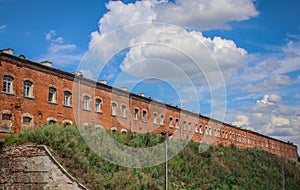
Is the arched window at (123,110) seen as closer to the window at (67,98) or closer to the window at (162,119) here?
the window at (67,98)

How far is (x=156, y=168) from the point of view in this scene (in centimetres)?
2555

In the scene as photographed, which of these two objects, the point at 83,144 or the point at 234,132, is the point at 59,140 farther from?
the point at 234,132

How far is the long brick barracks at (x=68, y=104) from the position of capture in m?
25.4

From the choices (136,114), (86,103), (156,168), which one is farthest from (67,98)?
(136,114)

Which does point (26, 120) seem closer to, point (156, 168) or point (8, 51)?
point (8, 51)

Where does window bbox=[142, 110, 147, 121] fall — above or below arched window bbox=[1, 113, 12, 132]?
above

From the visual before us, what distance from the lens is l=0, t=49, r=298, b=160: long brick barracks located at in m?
25.4

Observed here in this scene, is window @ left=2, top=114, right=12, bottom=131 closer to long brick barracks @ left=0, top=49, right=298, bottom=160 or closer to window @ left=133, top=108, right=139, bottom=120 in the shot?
long brick barracks @ left=0, top=49, right=298, bottom=160

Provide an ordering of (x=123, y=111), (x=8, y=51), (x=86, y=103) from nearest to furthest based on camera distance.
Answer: (x=8, y=51), (x=86, y=103), (x=123, y=111)

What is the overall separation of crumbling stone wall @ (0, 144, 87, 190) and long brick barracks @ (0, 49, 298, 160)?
4.39 metres

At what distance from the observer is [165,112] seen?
4641cm

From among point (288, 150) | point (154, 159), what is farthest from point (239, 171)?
point (288, 150)

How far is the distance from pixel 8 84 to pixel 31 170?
8234 millimetres

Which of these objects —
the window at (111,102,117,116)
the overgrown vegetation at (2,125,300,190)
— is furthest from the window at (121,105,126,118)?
the overgrown vegetation at (2,125,300,190)
